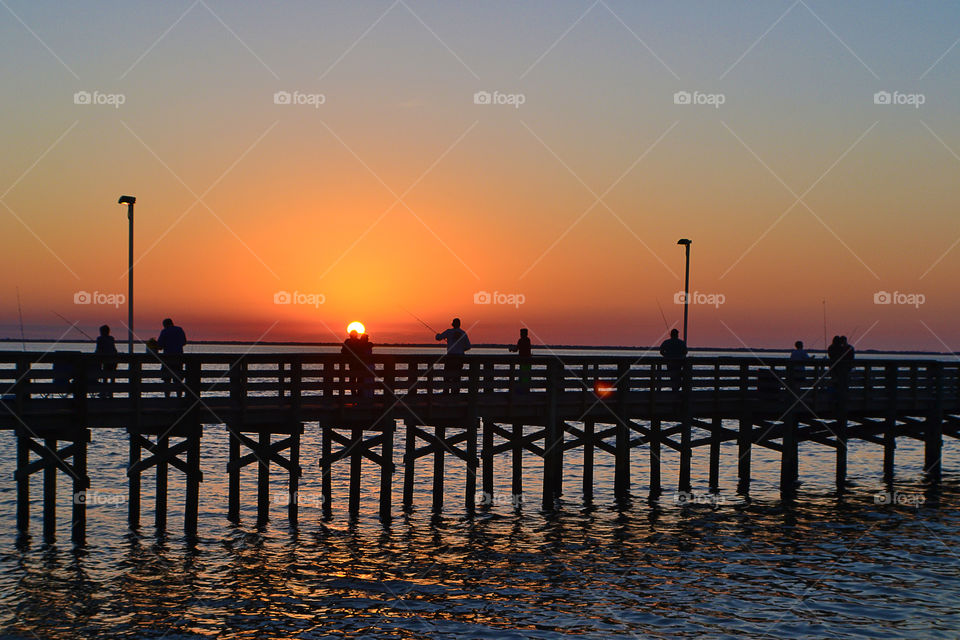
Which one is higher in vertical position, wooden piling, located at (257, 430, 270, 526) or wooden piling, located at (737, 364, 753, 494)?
wooden piling, located at (737, 364, 753, 494)

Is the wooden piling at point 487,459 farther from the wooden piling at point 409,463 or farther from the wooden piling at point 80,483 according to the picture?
the wooden piling at point 80,483

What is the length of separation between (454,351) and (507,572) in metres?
6.57

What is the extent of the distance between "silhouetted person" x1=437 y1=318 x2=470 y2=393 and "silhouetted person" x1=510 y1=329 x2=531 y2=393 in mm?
1389

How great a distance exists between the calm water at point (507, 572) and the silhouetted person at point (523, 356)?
2.96 m

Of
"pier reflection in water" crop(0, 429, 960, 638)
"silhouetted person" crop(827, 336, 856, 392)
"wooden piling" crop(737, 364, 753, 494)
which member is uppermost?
"silhouetted person" crop(827, 336, 856, 392)

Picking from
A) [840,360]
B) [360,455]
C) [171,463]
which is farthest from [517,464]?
[840,360]

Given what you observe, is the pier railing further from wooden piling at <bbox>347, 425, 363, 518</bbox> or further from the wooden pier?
wooden piling at <bbox>347, 425, 363, 518</bbox>

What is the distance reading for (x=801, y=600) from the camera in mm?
14844

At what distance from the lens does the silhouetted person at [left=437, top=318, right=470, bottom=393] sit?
21062 millimetres

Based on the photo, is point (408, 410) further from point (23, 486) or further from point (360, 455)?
point (23, 486)

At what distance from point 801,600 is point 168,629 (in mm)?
9236

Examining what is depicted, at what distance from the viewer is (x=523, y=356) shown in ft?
78.5

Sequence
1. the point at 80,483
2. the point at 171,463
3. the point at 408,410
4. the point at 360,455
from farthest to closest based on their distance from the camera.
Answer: the point at 360,455, the point at 408,410, the point at 171,463, the point at 80,483

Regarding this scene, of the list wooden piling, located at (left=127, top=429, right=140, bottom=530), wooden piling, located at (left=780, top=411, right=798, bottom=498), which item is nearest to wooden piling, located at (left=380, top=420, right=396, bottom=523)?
wooden piling, located at (left=127, top=429, right=140, bottom=530)
